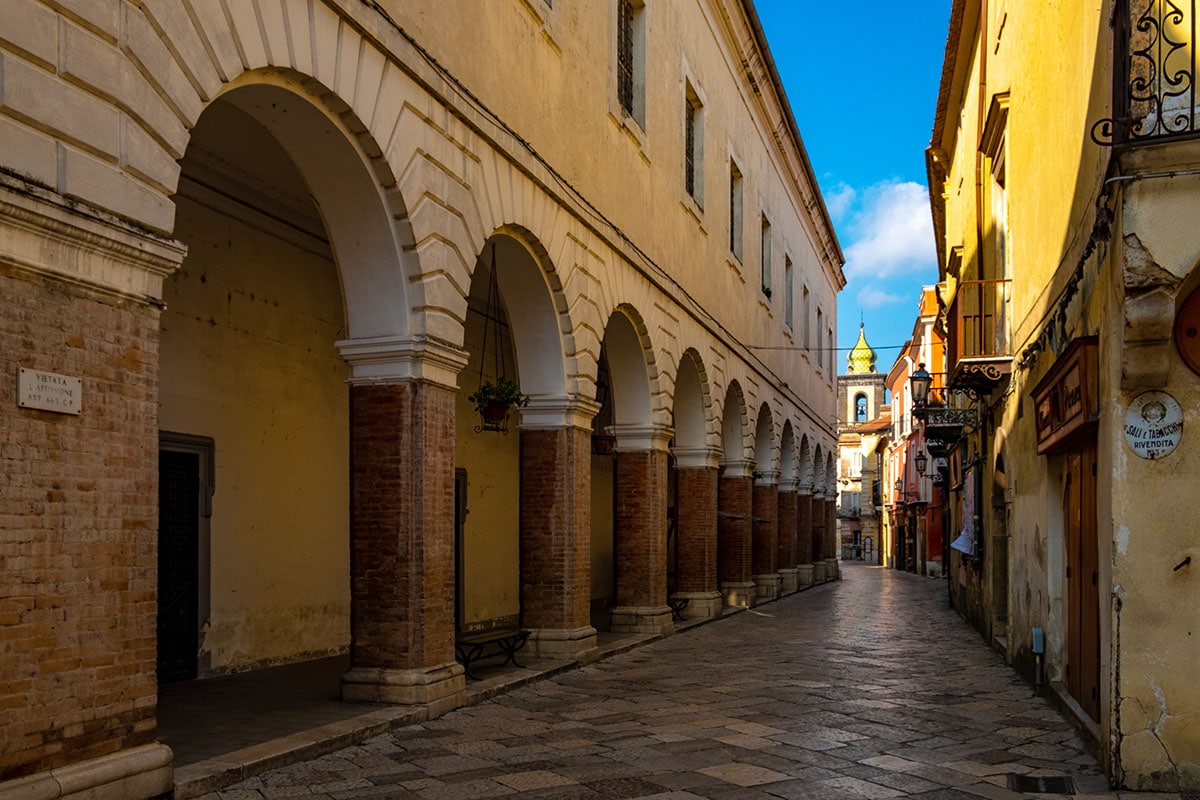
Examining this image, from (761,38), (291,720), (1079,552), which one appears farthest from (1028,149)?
(761,38)

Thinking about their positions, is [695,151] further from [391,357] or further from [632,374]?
[391,357]

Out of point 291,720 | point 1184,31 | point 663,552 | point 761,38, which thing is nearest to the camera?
point 1184,31

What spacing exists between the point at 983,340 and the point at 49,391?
10.6 meters

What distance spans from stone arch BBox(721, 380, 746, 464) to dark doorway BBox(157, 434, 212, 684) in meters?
11.8

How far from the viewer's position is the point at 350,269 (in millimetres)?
8570

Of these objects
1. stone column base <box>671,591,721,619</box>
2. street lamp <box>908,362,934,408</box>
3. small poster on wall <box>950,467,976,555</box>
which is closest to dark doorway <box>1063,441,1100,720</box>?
small poster on wall <box>950,467,976,555</box>

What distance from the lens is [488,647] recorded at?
11.9m

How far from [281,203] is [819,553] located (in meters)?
25.2

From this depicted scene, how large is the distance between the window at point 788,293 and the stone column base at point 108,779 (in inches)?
921

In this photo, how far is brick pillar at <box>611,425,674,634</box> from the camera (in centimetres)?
1487

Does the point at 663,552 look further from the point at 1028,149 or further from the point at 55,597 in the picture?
the point at 55,597

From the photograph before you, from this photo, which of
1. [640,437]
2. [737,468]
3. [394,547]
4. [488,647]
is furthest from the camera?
[737,468]

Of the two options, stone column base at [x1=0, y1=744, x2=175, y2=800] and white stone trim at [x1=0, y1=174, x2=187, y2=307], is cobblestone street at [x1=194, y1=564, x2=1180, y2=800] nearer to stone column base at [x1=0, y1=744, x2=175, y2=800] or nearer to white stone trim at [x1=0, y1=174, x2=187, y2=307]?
stone column base at [x1=0, y1=744, x2=175, y2=800]

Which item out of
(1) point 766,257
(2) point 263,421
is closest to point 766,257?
(1) point 766,257
